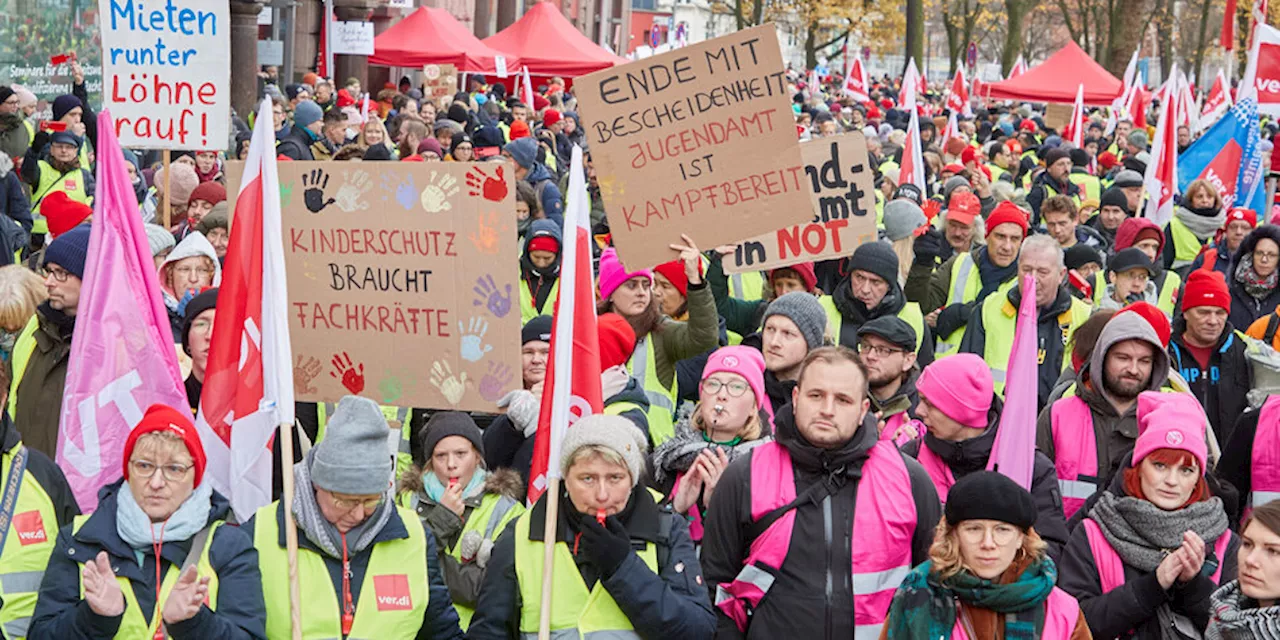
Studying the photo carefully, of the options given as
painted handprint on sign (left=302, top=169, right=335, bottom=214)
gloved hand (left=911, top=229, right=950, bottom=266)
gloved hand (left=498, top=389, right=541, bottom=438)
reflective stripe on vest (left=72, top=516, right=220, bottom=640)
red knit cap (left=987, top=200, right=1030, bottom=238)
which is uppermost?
painted handprint on sign (left=302, top=169, right=335, bottom=214)

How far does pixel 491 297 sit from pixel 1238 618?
2.69 m

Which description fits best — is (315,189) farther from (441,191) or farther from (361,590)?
(361,590)

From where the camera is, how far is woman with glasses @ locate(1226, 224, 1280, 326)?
8.38 metres

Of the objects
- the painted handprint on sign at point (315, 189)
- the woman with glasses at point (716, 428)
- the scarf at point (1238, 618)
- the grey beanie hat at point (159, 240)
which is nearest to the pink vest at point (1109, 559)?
the scarf at point (1238, 618)

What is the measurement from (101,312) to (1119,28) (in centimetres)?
3520

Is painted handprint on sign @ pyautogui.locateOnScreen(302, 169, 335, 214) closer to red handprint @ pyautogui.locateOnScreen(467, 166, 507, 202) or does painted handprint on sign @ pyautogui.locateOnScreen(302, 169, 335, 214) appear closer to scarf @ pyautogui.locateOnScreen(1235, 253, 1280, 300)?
red handprint @ pyautogui.locateOnScreen(467, 166, 507, 202)

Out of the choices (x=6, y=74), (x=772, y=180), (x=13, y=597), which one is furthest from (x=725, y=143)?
(x=6, y=74)

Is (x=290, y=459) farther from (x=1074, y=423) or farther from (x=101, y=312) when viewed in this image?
(x=1074, y=423)

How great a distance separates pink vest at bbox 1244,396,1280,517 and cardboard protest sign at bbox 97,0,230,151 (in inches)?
192

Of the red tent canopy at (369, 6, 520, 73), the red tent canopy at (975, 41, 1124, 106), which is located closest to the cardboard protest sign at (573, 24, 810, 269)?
the red tent canopy at (369, 6, 520, 73)

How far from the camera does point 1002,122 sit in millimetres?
26578

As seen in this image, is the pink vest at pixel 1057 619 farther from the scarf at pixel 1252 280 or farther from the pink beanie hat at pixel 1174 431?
the scarf at pixel 1252 280

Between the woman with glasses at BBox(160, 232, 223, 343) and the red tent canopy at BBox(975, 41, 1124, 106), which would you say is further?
the red tent canopy at BBox(975, 41, 1124, 106)

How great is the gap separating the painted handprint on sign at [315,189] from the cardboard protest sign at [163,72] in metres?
2.33
